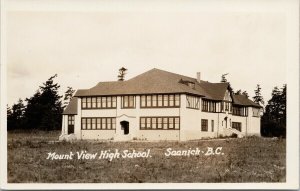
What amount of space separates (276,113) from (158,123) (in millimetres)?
1372

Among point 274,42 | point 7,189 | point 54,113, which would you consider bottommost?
point 7,189

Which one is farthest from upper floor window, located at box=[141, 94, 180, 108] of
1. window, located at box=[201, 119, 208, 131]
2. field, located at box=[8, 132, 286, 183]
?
field, located at box=[8, 132, 286, 183]

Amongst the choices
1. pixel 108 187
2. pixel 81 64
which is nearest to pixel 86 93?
pixel 81 64

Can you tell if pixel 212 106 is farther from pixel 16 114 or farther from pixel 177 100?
pixel 16 114

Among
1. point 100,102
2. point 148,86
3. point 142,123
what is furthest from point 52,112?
point 148,86

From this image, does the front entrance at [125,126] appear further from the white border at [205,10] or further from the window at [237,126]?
the window at [237,126]

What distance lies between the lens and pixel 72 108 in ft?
33.2

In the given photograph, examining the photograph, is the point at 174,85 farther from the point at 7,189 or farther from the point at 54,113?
the point at 7,189

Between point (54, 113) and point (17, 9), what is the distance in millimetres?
1308

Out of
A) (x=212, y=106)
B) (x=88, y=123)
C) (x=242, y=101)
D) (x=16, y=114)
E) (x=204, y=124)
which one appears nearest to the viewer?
(x=16, y=114)

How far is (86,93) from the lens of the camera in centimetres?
1008

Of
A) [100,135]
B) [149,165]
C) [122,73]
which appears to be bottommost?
[149,165]

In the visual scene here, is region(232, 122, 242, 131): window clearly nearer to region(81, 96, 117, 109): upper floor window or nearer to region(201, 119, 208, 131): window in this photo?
region(201, 119, 208, 131): window

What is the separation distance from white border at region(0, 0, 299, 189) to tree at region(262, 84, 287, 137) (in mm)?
72
